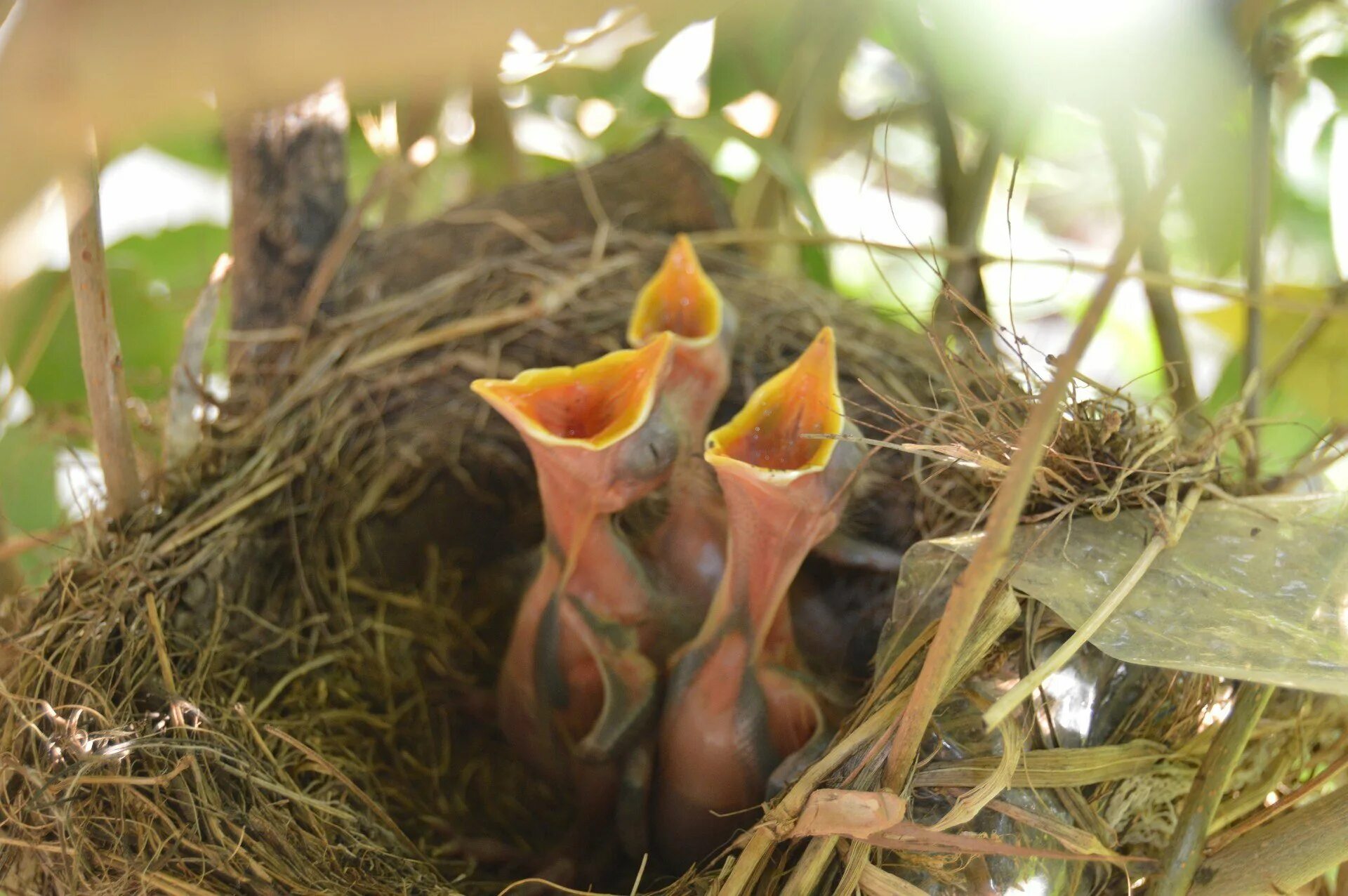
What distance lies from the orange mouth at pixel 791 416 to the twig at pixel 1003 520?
25 centimetres

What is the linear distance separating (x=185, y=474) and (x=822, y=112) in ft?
2.67

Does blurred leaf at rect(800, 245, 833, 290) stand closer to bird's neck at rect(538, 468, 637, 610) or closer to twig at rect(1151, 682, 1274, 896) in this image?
bird's neck at rect(538, 468, 637, 610)

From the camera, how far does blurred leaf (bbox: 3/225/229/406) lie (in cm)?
90

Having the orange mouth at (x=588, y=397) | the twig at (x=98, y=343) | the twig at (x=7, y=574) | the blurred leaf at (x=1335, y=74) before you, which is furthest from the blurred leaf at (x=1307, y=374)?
the twig at (x=7, y=574)

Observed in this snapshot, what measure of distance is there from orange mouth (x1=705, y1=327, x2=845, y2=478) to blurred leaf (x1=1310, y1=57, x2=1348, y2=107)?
0.53 metres

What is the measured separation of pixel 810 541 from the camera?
72cm

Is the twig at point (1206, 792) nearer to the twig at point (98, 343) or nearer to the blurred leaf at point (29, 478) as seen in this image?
the twig at point (98, 343)

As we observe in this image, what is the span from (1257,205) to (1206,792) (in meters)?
0.49

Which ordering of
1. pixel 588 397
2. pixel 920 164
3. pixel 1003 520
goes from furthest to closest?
pixel 920 164 < pixel 588 397 < pixel 1003 520

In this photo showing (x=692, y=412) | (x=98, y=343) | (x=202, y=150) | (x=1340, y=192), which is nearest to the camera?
(x=98, y=343)

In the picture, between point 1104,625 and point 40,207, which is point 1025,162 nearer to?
point 1104,625

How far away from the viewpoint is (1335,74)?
2.98ft

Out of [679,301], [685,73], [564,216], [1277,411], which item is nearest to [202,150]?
[564,216]

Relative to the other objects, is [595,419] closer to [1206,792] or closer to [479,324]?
[479,324]
